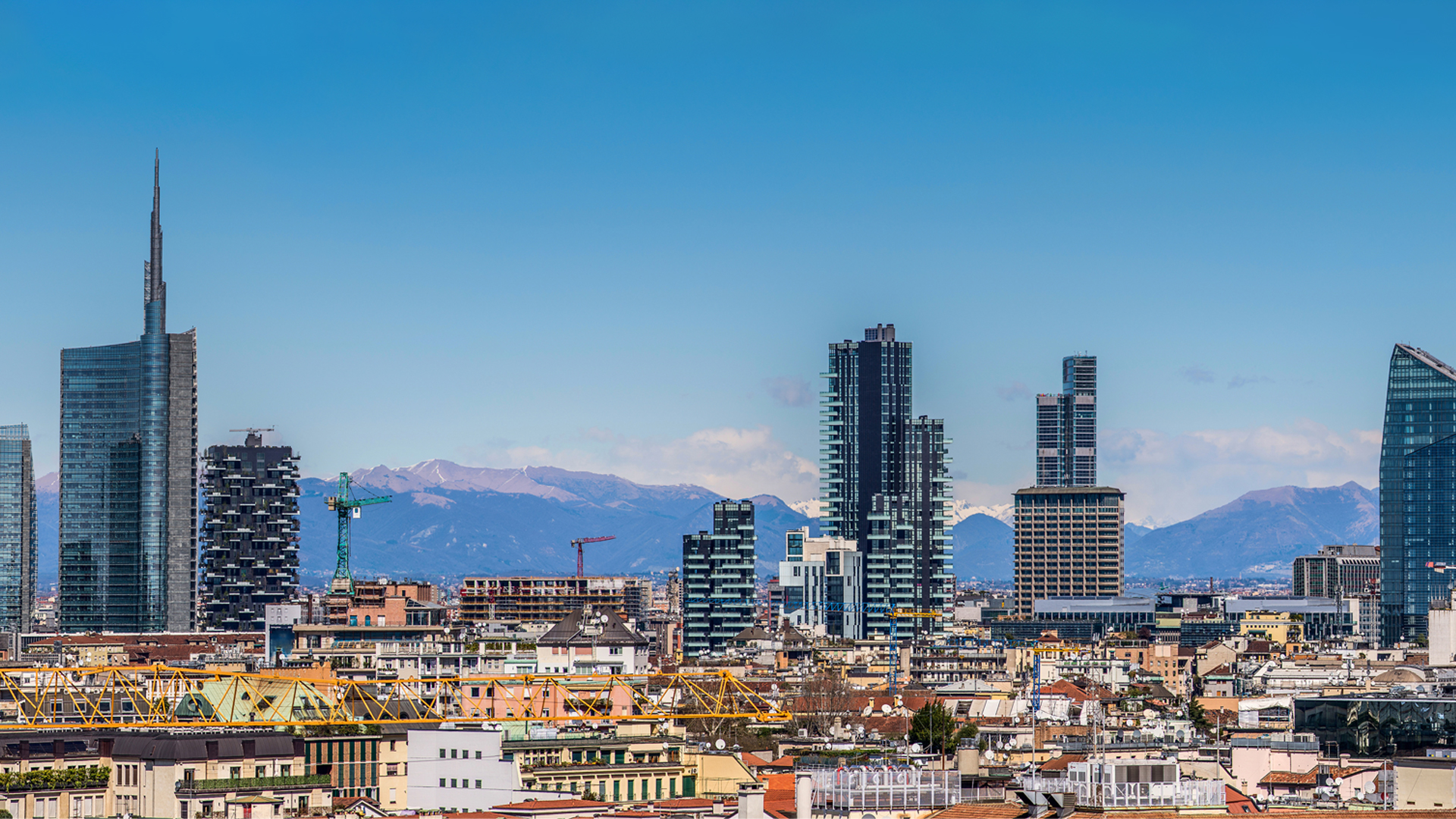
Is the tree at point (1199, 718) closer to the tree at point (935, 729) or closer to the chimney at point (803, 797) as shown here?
the tree at point (935, 729)

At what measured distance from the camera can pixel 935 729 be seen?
118875 mm

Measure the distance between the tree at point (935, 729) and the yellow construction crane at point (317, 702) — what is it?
21.3 ft

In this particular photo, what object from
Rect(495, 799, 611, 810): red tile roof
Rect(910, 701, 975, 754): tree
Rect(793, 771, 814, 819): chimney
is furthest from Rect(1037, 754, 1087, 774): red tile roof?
Rect(793, 771, 814, 819): chimney

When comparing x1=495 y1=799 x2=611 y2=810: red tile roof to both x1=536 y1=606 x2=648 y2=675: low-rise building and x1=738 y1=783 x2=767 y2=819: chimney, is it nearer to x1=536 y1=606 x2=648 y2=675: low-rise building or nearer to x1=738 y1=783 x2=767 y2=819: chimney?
x1=738 y1=783 x2=767 y2=819: chimney

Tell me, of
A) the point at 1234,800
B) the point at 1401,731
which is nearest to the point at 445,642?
the point at 1401,731

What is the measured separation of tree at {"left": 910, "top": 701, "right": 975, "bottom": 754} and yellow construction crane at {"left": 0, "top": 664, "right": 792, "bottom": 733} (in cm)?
650

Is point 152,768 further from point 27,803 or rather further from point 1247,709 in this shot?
point 1247,709

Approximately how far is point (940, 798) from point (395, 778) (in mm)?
27150

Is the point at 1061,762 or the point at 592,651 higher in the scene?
the point at 592,651

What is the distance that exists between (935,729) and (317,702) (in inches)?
1350

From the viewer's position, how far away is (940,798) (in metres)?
61.8

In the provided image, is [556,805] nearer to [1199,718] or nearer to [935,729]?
[935,729]

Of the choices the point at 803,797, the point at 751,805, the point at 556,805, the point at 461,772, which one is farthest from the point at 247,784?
the point at 803,797

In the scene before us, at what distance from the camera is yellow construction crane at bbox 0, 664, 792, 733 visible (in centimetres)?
9088
